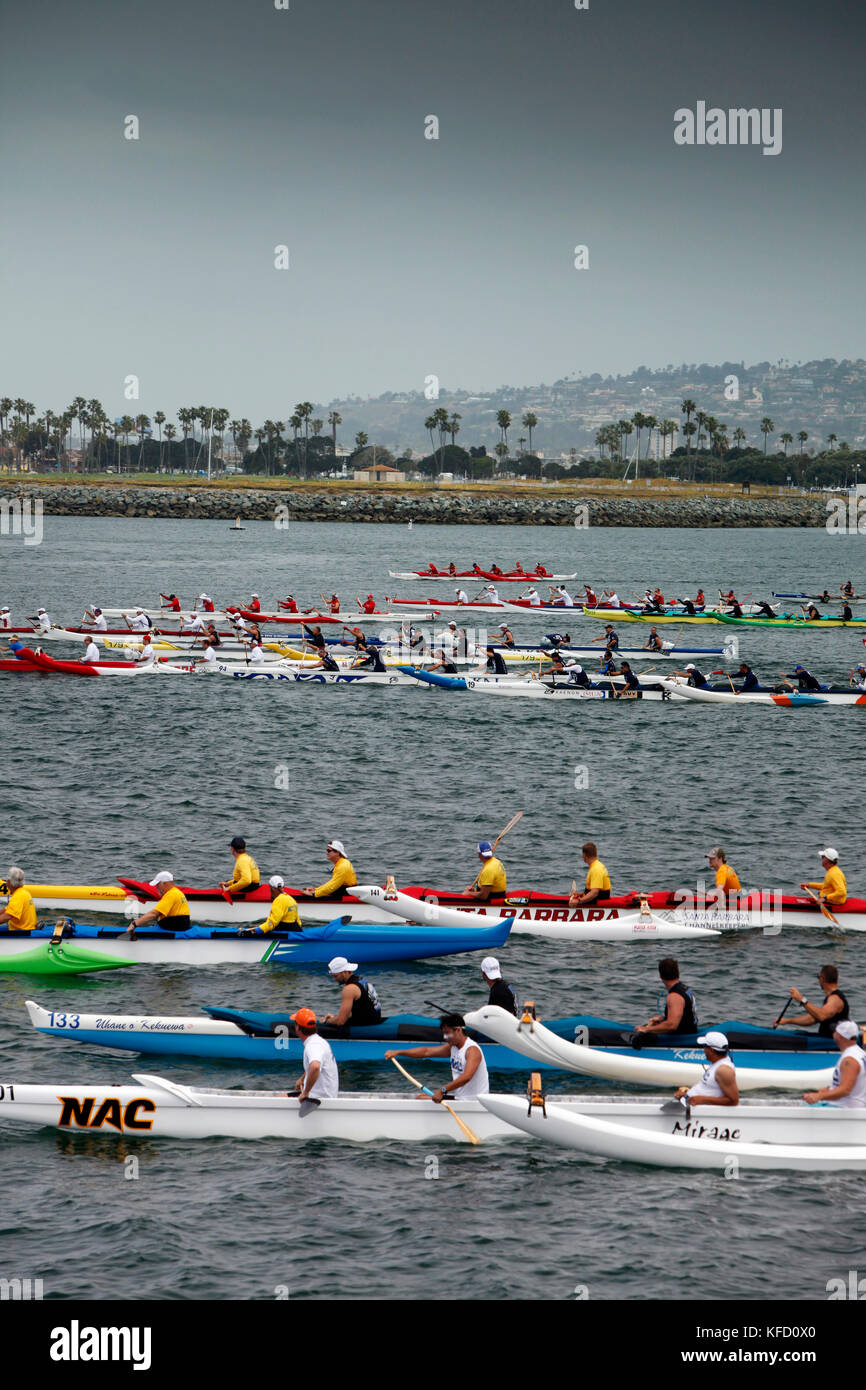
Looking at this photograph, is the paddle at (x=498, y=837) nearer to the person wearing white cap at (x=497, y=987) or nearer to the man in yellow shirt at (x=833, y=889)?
the person wearing white cap at (x=497, y=987)

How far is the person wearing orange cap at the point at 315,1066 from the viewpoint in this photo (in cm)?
1809

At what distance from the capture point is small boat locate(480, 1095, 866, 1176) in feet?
58.0

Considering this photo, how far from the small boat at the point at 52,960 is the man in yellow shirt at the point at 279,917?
9.14 ft

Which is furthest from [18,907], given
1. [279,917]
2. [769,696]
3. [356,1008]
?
[769,696]

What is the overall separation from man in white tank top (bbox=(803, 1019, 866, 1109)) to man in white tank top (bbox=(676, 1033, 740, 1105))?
1.08m

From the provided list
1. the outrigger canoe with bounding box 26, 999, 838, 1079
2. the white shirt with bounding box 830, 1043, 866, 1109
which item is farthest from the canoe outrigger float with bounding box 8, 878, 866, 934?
the white shirt with bounding box 830, 1043, 866, 1109

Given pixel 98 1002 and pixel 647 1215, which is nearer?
pixel 647 1215

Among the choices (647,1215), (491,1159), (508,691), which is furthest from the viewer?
(508,691)

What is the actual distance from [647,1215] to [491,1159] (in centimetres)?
232

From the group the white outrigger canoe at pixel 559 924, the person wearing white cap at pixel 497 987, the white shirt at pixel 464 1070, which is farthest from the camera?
the white outrigger canoe at pixel 559 924

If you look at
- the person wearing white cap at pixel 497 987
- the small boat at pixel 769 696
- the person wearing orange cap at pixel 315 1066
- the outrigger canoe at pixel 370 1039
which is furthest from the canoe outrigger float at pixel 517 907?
the small boat at pixel 769 696
